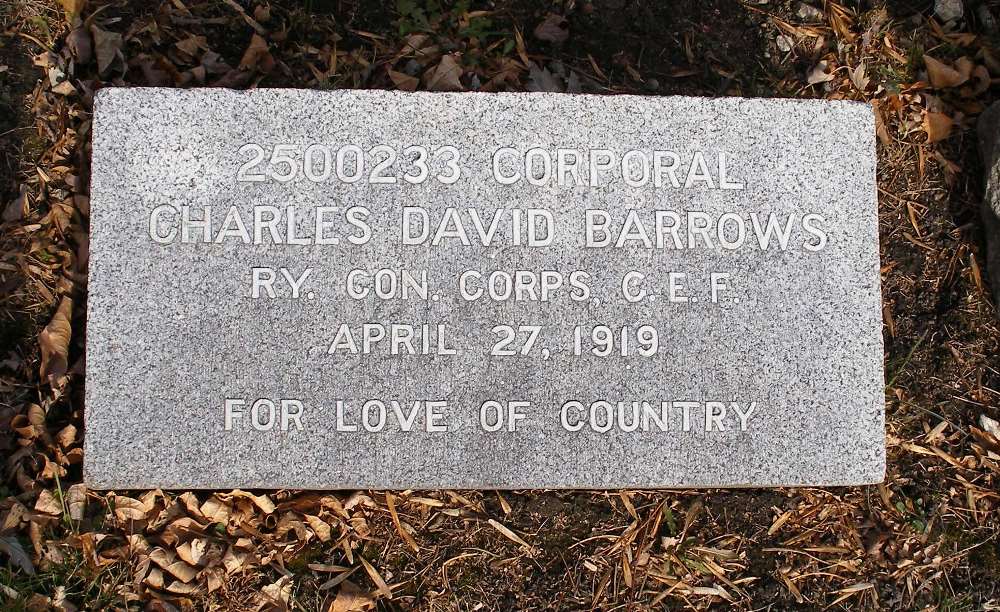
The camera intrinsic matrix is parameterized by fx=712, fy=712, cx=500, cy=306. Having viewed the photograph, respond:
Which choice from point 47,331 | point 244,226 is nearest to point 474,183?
point 244,226

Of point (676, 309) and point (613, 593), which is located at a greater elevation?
point (676, 309)

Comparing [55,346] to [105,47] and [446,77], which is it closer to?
[105,47]

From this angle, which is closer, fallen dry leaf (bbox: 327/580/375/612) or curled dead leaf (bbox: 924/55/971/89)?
fallen dry leaf (bbox: 327/580/375/612)

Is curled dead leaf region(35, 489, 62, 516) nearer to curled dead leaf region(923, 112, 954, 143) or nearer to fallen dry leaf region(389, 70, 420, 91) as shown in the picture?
fallen dry leaf region(389, 70, 420, 91)

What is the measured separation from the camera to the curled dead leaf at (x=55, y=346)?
261 centimetres

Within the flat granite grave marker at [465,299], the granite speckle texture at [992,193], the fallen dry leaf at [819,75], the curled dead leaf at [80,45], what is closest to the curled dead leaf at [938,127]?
the granite speckle texture at [992,193]

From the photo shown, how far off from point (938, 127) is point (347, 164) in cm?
240

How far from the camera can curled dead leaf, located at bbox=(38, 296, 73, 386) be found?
261 cm

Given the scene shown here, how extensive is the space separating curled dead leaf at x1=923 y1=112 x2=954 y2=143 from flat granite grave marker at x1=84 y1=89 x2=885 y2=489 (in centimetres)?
86

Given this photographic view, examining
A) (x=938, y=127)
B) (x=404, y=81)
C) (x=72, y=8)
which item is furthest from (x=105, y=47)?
(x=938, y=127)

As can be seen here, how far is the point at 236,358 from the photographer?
2.32 meters

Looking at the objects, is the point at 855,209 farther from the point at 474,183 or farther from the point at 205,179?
the point at 205,179

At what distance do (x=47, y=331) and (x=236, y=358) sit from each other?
855mm

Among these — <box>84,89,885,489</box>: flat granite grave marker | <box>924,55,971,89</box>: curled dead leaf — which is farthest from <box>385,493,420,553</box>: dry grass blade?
<box>924,55,971,89</box>: curled dead leaf
